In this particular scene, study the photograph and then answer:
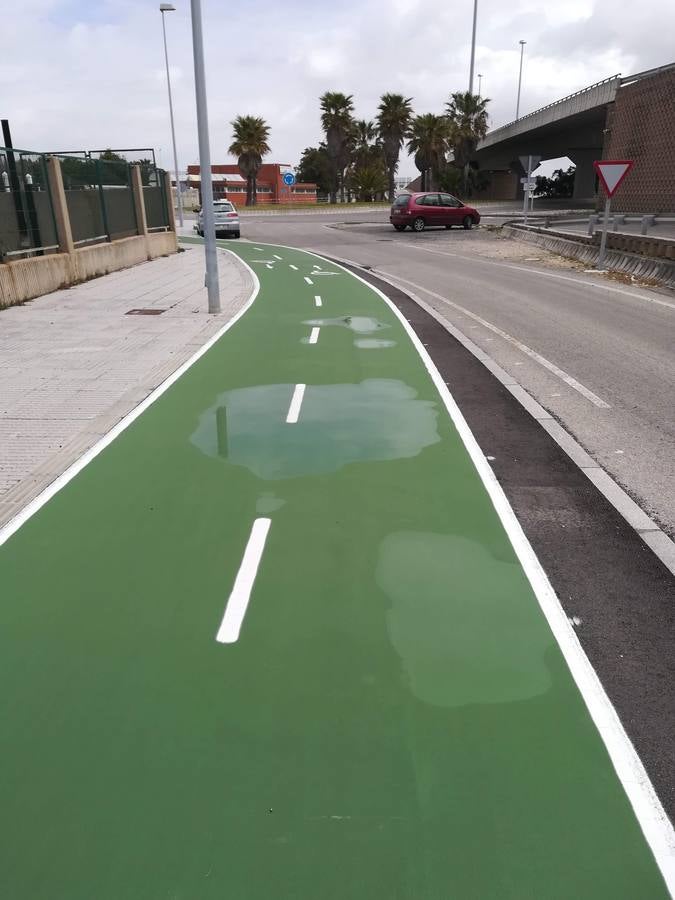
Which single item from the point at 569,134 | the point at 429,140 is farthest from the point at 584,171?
the point at 429,140

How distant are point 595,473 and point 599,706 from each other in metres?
3.40

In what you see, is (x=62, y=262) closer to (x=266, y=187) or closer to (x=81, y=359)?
(x=81, y=359)

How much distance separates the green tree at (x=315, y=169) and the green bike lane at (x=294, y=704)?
12682 cm

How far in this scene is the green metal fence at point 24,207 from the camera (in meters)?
16.1

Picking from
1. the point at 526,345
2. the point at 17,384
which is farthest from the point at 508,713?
the point at 526,345

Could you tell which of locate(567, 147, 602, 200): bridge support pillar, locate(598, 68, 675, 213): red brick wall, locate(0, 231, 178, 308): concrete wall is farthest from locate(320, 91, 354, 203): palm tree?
locate(0, 231, 178, 308): concrete wall

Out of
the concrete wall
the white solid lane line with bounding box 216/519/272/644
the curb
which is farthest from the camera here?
the concrete wall

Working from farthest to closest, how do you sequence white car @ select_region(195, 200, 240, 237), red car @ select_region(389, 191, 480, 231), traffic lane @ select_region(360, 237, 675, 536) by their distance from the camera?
red car @ select_region(389, 191, 480, 231), white car @ select_region(195, 200, 240, 237), traffic lane @ select_region(360, 237, 675, 536)

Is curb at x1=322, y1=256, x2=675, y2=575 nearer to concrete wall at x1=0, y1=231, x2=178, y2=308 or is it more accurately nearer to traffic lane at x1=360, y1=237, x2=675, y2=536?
traffic lane at x1=360, y1=237, x2=675, y2=536

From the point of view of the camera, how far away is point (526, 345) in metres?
12.5

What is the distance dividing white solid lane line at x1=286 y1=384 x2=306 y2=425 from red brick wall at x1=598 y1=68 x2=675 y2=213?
102ft

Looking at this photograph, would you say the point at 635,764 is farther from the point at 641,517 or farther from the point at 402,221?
the point at 402,221

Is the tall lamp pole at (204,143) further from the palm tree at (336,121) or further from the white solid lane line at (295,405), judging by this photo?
the palm tree at (336,121)

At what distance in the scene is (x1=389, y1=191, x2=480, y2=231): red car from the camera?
38781mm
